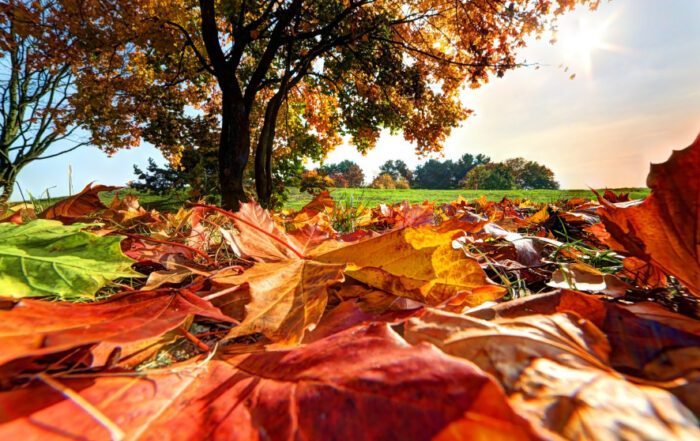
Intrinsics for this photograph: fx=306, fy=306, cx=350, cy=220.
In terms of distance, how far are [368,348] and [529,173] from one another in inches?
1640

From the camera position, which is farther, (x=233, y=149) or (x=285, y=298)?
(x=233, y=149)

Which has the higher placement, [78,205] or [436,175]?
[436,175]

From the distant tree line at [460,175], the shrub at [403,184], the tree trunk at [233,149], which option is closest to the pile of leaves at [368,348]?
the tree trunk at [233,149]

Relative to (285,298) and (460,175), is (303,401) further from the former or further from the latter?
(460,175)

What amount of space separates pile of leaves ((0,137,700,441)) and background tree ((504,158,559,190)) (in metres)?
39.7

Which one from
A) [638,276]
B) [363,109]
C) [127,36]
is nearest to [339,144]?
[363,109]

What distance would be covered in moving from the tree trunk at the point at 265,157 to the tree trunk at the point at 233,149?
1.83 ft

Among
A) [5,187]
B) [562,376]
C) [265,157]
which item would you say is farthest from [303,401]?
[265,157]

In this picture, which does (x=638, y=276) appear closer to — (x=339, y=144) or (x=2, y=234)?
(x=2, y=234)

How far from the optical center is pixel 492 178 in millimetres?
30844

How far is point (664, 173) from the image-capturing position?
316mm

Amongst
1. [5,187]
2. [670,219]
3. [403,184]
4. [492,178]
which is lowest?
[670,219]

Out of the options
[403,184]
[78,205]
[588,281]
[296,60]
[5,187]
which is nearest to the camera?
[588,281]

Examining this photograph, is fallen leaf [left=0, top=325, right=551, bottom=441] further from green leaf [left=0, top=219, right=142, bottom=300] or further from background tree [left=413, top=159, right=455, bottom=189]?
background tree [left=413, top=159, right=455, bottom=189]
